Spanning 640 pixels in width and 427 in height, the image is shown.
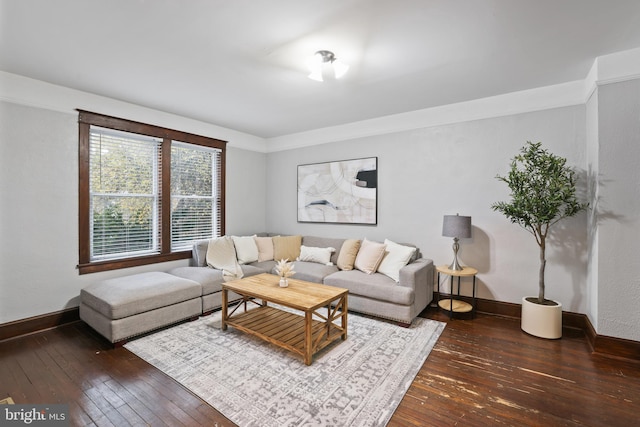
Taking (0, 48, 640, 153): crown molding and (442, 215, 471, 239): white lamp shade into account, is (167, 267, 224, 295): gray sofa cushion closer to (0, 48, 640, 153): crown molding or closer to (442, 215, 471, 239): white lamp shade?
(0, 48, 640, 153): crown molding

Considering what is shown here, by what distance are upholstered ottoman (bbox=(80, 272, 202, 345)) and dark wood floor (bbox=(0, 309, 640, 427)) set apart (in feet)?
0.72

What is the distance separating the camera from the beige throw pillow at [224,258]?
12.8ft

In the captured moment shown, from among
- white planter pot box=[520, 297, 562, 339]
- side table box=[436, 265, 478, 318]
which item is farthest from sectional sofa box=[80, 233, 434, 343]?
white planter pot box=[520, 297, 562, 339]

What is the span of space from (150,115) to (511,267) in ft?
16.6

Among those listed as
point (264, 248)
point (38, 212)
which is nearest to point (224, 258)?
point (264, 248)

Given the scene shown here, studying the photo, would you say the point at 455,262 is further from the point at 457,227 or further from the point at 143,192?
the point at 143,192

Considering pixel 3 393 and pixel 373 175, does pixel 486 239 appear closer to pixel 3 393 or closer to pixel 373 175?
pixel 373 175

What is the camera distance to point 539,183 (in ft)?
9.93

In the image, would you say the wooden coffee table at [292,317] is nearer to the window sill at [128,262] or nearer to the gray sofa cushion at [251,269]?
the gray sofa cushion at [251,269]

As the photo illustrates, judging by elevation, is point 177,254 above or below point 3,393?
above

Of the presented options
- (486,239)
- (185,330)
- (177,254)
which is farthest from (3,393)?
(486,239)

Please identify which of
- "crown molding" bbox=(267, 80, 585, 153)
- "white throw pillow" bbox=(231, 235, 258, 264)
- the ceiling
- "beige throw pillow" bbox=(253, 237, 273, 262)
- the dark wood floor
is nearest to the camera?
the dark wood floor

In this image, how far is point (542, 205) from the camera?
116 inches

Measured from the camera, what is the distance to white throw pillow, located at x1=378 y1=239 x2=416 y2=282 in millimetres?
3605
